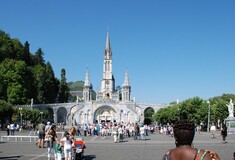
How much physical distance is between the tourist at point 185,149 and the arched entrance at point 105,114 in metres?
105

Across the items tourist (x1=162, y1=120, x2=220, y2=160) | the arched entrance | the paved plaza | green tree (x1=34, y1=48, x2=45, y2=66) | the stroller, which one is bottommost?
the paved plaza

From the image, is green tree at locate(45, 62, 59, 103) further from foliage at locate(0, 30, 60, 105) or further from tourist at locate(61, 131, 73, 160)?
tourist at locate(61, 131, 73, 160)

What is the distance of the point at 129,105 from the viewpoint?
107 meters

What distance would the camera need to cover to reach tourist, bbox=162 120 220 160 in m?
3.91

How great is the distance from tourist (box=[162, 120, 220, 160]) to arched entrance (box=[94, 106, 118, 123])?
344 feet

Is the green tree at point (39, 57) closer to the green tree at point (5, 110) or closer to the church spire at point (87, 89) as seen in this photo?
the church spire at point (87, 89)

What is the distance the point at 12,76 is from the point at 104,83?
51.4 metres

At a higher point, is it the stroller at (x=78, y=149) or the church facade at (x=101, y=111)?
the church facade at (x=101, y=111)

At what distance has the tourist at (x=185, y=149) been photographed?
391 centimetres

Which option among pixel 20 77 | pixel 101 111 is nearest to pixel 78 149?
pixel 20 77

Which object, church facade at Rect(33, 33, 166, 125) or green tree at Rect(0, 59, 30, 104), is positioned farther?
church facade at Rect(33, 33, 166, 125)

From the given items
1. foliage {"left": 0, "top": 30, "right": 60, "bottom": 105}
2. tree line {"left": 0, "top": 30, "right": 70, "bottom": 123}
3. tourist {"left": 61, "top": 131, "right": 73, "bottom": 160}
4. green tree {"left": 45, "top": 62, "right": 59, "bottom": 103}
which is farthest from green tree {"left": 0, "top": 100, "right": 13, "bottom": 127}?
tourist {"left": 61, "top": 131, "right": 73, "bottom": 160}

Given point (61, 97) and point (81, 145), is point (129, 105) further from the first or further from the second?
point (81, 145)

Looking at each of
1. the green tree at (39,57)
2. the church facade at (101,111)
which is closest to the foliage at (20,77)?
the green tree at (39,57)
